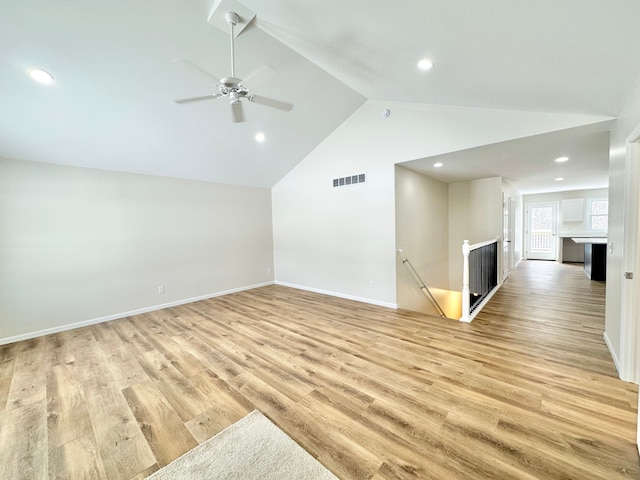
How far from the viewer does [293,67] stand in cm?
318

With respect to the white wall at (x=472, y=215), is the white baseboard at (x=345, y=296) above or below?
below

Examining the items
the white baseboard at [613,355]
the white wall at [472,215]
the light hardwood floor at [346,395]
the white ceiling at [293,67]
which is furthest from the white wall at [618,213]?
the white wall at [472,215]

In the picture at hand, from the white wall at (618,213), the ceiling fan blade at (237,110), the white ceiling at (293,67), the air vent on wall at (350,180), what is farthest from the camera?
the air vent on wall at (350,180)

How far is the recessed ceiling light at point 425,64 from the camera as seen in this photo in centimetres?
229

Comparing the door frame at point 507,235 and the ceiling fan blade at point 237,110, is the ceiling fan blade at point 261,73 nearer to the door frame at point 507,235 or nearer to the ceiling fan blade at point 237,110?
the ceiling fan blade at point 237,110

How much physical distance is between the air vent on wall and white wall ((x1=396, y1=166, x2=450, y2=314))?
63 cm

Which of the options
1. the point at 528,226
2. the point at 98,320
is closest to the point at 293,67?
the point at 98,320

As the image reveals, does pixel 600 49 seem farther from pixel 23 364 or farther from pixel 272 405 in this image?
pixel 23 364

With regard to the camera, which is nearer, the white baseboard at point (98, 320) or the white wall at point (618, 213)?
the white wall at point (618, 213)

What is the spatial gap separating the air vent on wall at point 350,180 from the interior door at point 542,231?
825 cm

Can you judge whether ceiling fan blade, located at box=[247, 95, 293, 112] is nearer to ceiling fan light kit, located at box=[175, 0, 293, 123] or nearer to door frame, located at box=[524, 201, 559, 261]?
ceiling fan light kit, located at box=[175, 0, 293, 123]

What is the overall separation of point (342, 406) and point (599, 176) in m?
7.60

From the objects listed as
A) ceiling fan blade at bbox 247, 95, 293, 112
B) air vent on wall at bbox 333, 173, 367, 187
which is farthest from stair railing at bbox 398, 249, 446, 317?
ceiling fan blade at bbox 247, 95, 293, 112

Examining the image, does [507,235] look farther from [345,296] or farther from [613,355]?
[345,296]
